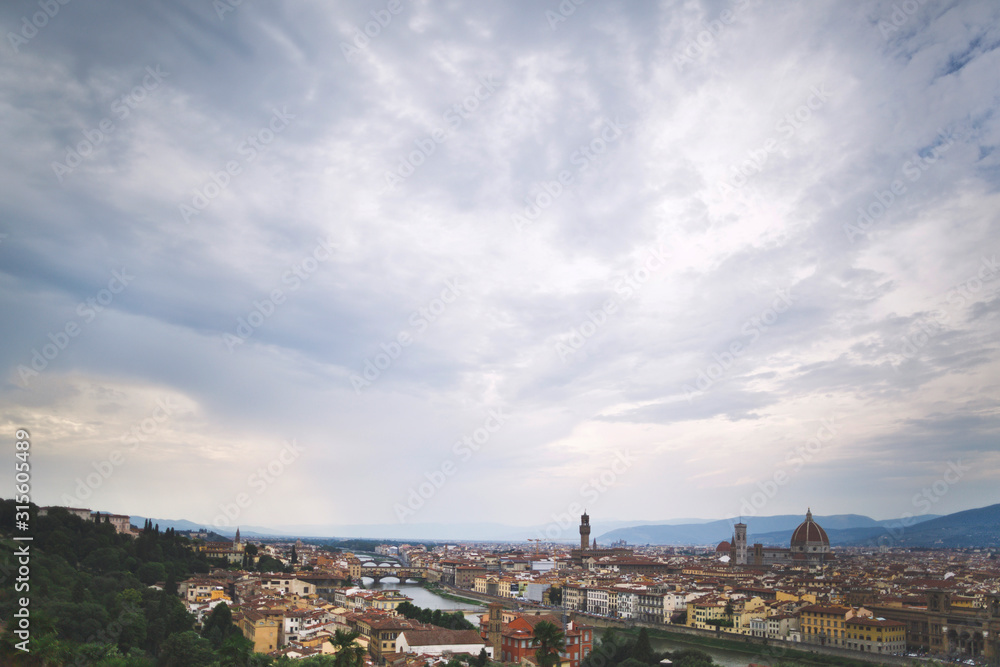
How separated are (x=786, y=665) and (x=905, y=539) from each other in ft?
538

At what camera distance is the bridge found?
267ft

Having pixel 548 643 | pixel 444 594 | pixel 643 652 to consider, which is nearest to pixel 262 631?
pixel 548 643

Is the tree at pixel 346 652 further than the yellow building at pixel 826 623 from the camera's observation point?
No

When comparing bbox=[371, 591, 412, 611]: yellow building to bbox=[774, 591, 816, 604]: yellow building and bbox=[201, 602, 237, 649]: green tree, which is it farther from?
bbox=[774, 591, 816, 604]: yellow building

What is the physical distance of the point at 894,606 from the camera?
39.6 m

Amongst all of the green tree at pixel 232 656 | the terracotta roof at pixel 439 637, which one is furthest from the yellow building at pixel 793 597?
the green tree at pixel 232 656

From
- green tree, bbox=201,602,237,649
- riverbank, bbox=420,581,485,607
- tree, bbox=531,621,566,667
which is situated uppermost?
tree, bbox=531,621,566,667

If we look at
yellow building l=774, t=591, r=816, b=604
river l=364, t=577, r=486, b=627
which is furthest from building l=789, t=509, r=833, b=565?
river l=364, t=577, r=486, b=627

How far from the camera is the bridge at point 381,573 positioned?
267 feet

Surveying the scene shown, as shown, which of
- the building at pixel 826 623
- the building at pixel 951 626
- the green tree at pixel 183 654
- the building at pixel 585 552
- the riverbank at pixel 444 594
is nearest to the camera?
the green tree at pixel 183 654

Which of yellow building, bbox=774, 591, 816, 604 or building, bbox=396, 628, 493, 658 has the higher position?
building, bbox=396, 628, 493, 658

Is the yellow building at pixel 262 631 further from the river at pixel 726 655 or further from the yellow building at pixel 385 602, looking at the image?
the river at pixel 726 655

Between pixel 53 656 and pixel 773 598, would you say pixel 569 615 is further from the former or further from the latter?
pixel 53 656

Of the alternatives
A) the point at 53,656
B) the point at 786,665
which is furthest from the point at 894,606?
the point at 53,656
